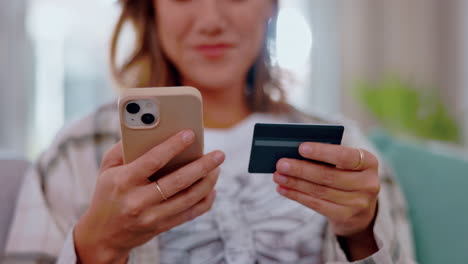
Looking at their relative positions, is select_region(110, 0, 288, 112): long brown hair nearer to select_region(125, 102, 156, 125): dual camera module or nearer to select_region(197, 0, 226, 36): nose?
select_region(197, 0, 226, 36): nose

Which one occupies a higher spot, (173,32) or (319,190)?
(173,32)

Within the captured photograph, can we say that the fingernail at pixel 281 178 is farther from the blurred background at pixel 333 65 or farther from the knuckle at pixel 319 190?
the blurred background at pixel 333 65

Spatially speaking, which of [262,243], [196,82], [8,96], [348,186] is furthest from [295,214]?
[8,96]

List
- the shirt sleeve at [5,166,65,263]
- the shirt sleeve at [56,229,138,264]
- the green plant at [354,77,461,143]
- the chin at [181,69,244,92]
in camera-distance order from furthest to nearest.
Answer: the green plant at [354,77,461,143]
the chin at [181,69,244,92]
the shirt sleeve at [5,166,65,263]
the shirt sleeve at [56,229,138,264]

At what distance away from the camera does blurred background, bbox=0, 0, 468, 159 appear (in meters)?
2.50

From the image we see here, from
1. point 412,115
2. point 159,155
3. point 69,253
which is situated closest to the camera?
point 159,155

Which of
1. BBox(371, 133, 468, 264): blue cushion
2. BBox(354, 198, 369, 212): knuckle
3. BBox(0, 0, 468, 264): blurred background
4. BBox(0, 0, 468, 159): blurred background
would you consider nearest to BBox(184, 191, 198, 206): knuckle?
BBox(354, 198, 369, 212): knuckle

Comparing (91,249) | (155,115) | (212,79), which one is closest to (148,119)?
(155,115)

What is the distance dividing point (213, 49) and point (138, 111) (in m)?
0.31

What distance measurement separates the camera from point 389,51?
306 cm

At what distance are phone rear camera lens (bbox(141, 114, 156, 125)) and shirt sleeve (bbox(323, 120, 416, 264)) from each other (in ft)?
1.18

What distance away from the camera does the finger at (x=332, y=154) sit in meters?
0.55

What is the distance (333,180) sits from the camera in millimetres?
575

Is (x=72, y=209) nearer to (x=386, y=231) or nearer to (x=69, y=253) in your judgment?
(x=69, y=253)
